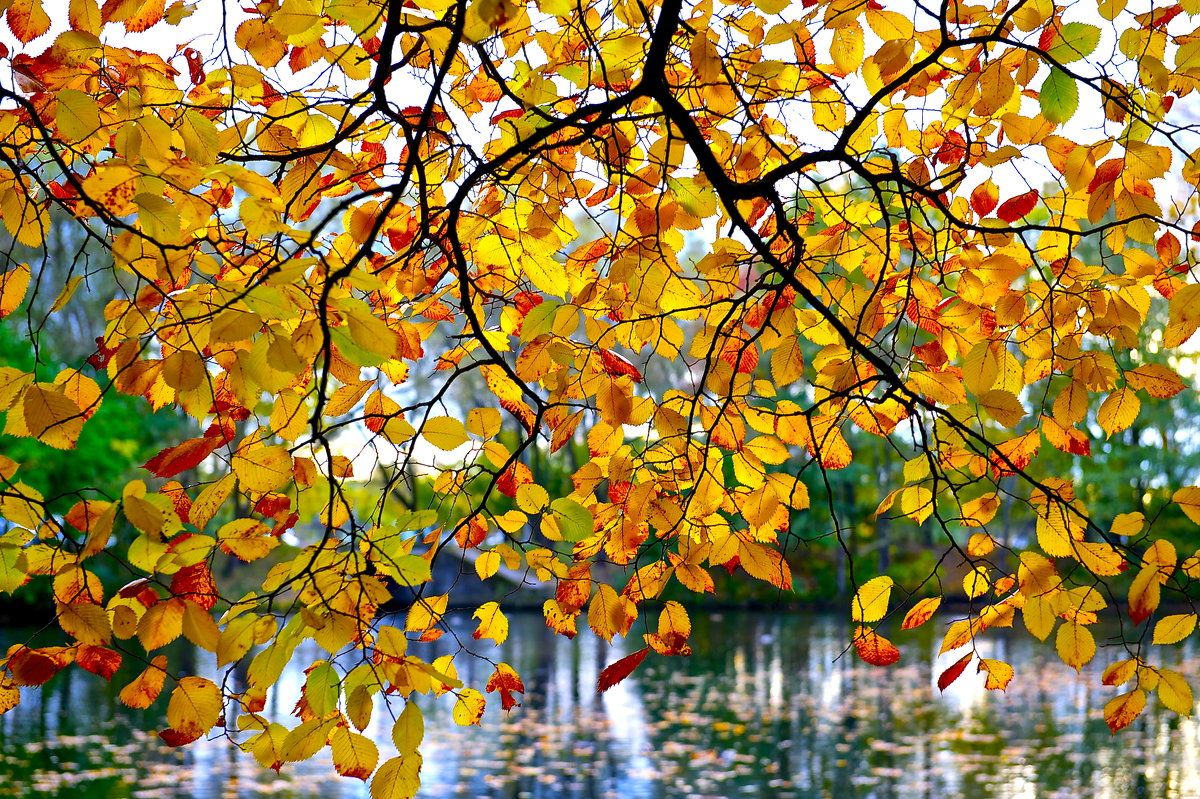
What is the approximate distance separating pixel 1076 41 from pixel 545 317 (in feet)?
3.53

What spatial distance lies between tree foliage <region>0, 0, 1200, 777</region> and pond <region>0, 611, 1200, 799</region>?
3874 mm

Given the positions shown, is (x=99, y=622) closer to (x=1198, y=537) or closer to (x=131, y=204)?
(x=131, y=204)

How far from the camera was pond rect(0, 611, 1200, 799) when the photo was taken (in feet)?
18.5

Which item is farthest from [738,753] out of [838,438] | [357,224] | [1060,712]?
[357,224]

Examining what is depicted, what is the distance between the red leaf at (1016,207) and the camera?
222 centimetres

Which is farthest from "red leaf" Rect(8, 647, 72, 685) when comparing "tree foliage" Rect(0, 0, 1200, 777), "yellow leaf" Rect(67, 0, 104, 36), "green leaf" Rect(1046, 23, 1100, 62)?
"green leaf" Rect(1046, 23, 1100, 62)

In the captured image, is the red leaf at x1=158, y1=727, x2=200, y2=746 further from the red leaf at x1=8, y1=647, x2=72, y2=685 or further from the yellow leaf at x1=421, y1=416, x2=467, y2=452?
the yellow leaf at x1=421, y1=416, x2=467, y2=452

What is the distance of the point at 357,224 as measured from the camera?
203cm

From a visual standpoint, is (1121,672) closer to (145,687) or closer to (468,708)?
(468,708)

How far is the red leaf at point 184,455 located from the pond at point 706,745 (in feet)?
14.1

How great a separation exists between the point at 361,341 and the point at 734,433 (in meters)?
0.92

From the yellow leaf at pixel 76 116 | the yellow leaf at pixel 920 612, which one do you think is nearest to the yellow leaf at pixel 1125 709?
the yellow leaf at pixel 920 612

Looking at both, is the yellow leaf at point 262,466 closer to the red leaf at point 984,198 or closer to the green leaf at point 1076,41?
the green leaf at point 1076,41

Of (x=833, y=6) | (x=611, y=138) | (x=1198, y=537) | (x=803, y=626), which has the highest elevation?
(x=833, y=6)
